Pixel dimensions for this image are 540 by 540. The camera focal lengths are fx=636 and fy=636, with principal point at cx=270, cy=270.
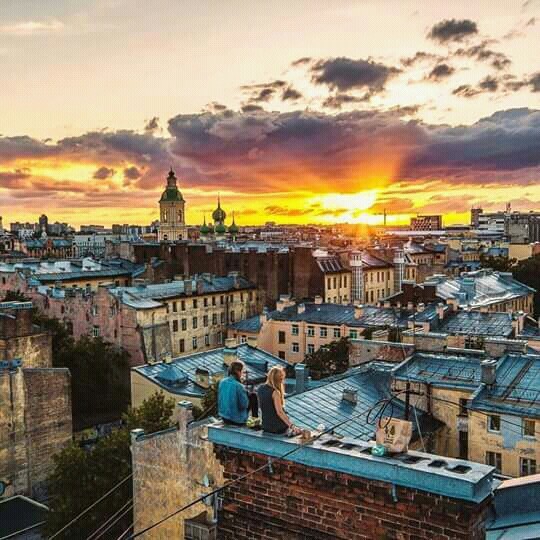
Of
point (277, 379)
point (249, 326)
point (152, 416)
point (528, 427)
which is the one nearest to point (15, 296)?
point (249, 326)

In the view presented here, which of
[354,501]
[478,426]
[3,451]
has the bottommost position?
[3,451]

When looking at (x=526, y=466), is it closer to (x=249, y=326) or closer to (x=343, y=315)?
(x=343, y=315)

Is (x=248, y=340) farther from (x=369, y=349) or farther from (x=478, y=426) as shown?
(x=478, y=426)

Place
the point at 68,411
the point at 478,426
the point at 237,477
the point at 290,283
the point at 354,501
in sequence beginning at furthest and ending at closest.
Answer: the point at 290,283
the point at 68,411
the point at 478,426
the point at 237,477
the point at 354,501

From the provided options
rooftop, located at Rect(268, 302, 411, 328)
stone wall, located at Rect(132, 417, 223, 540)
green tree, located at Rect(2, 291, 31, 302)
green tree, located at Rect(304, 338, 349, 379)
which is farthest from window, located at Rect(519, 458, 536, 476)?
green tree, located at Rect(2, 291, 31, 302)

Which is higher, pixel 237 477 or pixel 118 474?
pixel 237 477

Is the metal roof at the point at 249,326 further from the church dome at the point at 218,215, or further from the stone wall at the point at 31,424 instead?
the church dome at the point at 218,215

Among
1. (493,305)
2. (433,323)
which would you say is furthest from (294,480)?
(493,305)
